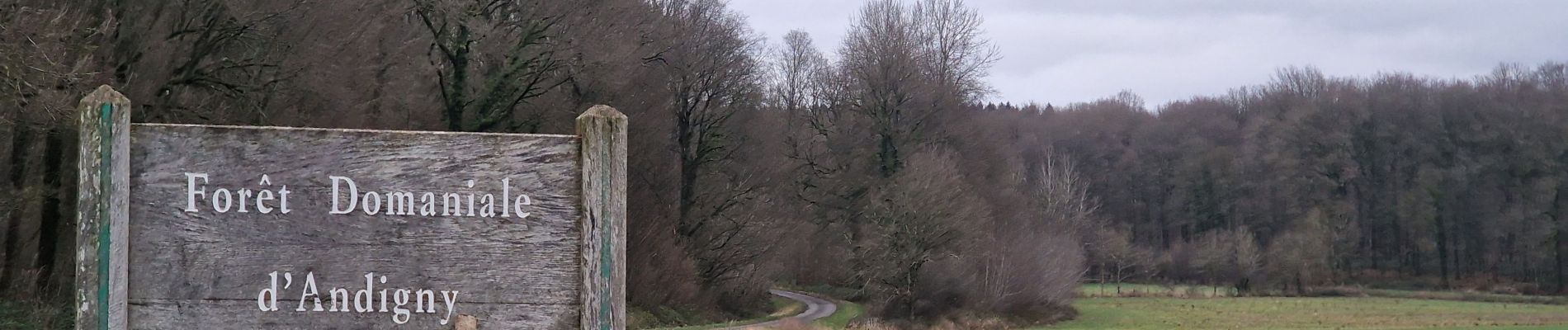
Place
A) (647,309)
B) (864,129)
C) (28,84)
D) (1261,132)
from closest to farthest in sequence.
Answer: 1. (28,84)
2. (647,309)
3. (864,129)
4. (1261,132)

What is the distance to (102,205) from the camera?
283 cm

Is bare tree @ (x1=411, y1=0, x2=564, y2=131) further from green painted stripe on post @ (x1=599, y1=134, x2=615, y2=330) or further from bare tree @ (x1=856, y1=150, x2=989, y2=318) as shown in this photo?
green painted stripe on post @ (x1=599, y1=134, x2=615, y2=330)

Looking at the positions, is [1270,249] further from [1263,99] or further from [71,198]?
[71,198]

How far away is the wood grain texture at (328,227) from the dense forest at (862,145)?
9924mm

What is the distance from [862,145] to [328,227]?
4001 cm

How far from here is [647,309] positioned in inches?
1152

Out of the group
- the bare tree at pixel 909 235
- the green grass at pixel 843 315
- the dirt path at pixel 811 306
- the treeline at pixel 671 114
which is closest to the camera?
the treeline at pixel 671 114

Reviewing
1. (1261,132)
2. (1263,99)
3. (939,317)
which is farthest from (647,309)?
(1263,99)

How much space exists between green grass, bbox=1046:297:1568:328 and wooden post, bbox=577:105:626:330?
31.7 meters

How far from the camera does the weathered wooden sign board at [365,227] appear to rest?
2.91m

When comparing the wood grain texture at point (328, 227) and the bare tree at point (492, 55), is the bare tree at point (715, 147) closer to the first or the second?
the bare tree at point (492, 55)

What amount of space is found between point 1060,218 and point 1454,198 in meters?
24.6

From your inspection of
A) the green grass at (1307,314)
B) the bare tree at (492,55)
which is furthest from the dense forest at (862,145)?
A: the green grass at (1307,314)

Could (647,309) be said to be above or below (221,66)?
below
